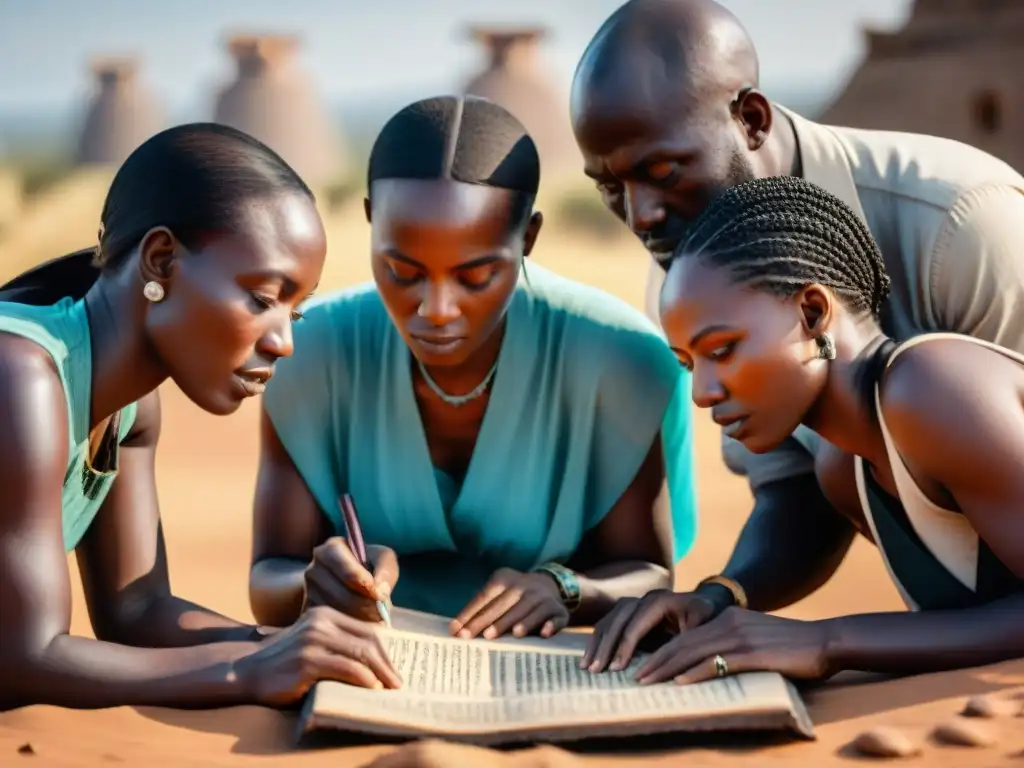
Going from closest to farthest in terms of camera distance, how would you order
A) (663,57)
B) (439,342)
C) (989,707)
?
(989,707) → (439,342) → (663,57)

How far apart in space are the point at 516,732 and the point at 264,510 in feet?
5.03

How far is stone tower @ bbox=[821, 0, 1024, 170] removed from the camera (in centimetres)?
1424

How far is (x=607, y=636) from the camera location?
3404mm

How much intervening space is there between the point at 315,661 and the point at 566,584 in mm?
940

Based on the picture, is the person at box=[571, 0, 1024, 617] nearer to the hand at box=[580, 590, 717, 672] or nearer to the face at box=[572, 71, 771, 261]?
the face at box=[572, 71, 771, 261]

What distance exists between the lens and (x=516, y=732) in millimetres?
2982

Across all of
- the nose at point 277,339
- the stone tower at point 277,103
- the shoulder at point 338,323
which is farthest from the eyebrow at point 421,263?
the stone tower at point 277,103

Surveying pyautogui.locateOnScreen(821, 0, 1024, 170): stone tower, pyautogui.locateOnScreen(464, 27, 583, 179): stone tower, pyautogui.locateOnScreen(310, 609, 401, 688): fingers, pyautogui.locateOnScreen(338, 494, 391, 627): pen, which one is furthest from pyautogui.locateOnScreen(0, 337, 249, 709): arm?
pyautogui.locateOnScreen(464, 27, 583, 179): stone tower

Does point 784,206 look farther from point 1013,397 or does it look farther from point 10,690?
point 10,690

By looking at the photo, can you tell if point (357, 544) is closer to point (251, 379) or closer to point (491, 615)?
point (491, 615)

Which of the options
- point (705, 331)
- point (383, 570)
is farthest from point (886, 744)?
point (383, 570)

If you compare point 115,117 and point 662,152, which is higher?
point 115,117

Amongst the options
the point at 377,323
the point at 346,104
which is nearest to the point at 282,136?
the point at 377,323

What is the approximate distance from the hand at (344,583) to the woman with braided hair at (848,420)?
0.53m
